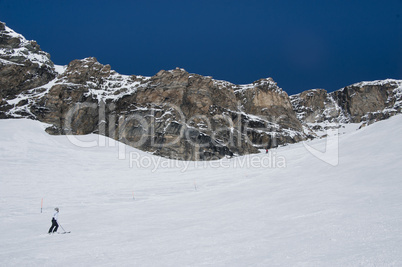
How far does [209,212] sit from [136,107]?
71.4 m

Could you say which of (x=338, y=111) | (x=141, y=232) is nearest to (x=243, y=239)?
(x=141, y=232)

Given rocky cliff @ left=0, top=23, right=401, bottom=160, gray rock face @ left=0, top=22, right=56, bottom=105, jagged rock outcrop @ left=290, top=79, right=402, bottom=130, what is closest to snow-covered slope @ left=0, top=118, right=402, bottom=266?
rocky cliff @ left=0, top=23, right=401, bottom=160

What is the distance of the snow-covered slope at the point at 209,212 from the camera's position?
7715 mm

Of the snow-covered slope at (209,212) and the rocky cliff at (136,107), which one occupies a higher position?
the rocky cliff at (136,107)

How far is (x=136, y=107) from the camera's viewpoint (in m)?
81.7

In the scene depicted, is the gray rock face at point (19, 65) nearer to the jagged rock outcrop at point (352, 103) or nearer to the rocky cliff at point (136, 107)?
the rocky cliff at point (136, 107)

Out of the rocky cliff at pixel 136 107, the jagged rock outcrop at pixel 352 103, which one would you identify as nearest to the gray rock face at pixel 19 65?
the rocky cliff at pixel 136 107

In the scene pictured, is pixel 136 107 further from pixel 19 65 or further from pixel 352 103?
pixel 352 103

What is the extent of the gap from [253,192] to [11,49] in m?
93.1

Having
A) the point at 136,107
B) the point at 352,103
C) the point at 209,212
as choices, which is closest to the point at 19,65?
the point at 136,107

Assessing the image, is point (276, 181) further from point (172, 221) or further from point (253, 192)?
point (172, 221)

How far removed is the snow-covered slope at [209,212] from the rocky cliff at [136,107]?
45698mm

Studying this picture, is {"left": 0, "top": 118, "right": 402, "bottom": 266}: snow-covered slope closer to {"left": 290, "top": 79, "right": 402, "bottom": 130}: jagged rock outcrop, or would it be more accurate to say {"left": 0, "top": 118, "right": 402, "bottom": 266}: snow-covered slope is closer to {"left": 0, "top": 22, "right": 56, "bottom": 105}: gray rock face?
{"left": 0, "top": 22, "right": 56, "bottom": 105}: gray rock face

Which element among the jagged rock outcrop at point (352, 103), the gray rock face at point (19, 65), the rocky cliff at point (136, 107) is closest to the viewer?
the rocky cliff at point (136, 107)
